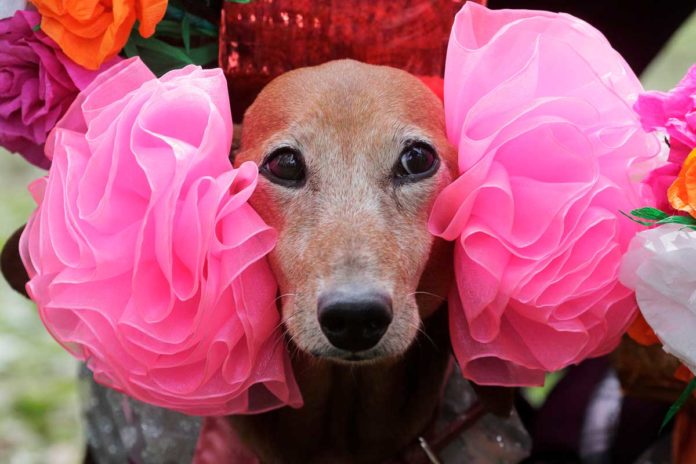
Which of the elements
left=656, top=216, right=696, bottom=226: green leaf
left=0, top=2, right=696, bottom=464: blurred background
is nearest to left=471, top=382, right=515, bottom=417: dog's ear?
left=656, top=216, right=696, bottom=226: green leaf

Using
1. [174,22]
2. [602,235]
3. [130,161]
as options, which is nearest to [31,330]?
[174,22]

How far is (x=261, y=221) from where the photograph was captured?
1318 mm

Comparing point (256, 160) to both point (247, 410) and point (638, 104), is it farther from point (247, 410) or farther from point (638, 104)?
point (638, 104)

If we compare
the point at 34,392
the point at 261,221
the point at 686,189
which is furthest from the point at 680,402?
the point at 34,392

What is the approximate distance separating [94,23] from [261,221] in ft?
1.23

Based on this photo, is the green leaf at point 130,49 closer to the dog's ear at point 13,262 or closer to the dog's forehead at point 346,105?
the dog's forehead at point 346,105

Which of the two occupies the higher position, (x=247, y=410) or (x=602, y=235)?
(x=602, y=235)

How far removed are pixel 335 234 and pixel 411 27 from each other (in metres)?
0.44

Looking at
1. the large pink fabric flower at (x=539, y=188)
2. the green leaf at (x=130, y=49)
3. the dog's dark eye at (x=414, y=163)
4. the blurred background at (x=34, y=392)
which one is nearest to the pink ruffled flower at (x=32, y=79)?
the green leaf at (x=130, y=49)

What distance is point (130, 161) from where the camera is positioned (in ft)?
4.16

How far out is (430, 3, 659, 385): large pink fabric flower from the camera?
127 cm

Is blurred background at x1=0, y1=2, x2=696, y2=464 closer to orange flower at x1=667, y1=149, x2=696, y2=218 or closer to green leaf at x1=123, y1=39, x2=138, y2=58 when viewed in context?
orange flower at x1=667, y1=149, x2=696, y2=218

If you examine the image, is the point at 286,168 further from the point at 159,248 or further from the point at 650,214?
the point at 650,214

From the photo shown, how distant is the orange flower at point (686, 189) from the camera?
1.17 m
